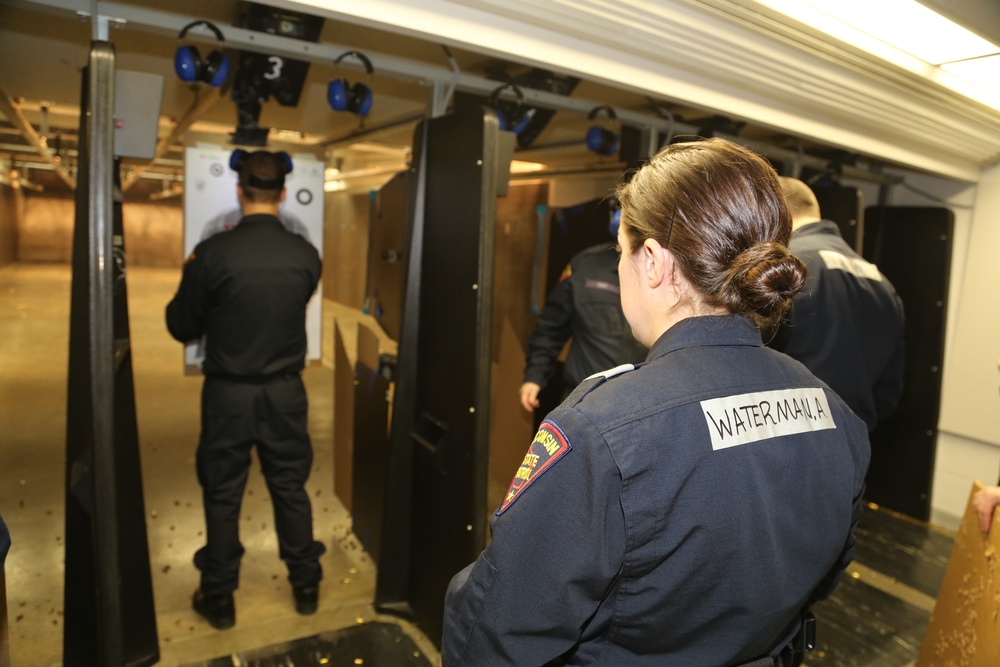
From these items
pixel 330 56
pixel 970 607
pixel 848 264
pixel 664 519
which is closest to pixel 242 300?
pixel 330 56

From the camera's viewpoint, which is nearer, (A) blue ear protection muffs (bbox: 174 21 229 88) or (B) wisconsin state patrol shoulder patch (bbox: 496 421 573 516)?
(B) wisconsin state patrol shoulder patch (bbox: 496 421 573 516)

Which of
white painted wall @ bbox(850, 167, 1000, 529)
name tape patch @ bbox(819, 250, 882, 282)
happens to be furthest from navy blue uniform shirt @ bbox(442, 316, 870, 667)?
white painted wall @ bbox(850, 167, 1000, 529)

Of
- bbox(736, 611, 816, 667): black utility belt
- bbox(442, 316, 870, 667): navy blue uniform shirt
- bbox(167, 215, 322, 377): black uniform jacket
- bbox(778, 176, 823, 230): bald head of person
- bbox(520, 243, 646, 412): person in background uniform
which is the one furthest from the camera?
bbox(520, 243, 646, 412): person in background uniform

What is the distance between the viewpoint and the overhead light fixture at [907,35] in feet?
5.20

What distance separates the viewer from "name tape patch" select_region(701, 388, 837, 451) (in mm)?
783

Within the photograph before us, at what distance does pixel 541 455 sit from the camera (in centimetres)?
79

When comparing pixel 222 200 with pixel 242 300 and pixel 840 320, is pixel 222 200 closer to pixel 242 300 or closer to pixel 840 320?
pixel 242 300

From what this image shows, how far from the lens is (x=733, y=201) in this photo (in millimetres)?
812

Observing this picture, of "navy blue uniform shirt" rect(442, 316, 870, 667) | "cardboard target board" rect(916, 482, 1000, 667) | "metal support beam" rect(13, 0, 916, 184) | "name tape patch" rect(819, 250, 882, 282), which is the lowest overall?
"cardboard target board" rect(916, 482, 1000, 667)

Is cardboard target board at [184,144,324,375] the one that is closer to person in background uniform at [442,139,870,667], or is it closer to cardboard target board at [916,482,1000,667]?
Answer: person in background uniform at [442,139,870,667]

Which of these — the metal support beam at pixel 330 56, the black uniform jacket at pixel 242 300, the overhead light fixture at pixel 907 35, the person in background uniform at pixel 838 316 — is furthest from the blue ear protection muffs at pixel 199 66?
the person in background uniform at pixel 838 316

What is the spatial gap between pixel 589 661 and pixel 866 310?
1.79m

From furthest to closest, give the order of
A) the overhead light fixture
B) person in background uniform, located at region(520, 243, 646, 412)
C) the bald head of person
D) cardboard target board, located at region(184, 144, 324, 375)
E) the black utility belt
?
1. cardboard target board, located at region(184, 144, 324, 375)
2. person in background uniform, located at region(520, 243, 646, 412)
3. the bald head of person
4. the overhead light fixture
5. the black utility belt

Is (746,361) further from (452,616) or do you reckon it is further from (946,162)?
(946,162)
